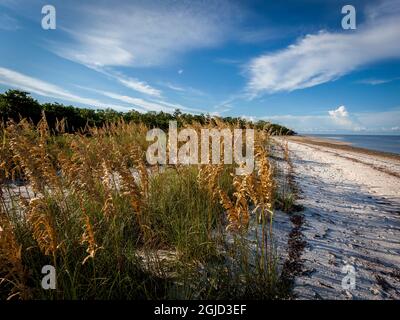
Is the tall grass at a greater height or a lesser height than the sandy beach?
greater

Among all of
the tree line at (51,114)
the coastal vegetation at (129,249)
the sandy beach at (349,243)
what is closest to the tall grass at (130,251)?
the coastal vegetation at (129,249)

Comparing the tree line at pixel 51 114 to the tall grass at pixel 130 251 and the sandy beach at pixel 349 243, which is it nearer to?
the sandy beach at pixel 349 243

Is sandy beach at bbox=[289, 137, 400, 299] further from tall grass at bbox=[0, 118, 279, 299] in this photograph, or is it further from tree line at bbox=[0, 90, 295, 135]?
tree line at bbox=[0, 90, 295, 135]

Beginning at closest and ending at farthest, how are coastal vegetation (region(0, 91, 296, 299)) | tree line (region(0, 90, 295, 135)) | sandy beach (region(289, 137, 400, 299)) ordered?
coastal vegetation (region(0, 91, 296, 299)), sandy beach (region(289, 137, 400, 299)), tree line (region(0, 90, 295, 135))

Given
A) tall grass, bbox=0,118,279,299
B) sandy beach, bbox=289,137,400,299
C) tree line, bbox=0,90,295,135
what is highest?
tree line, bbox=0,90,295,135

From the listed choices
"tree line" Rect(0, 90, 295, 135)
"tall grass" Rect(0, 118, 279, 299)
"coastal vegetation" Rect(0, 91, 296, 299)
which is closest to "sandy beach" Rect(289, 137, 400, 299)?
"coastal vegetation" Rect(0, 91, 296, 299)

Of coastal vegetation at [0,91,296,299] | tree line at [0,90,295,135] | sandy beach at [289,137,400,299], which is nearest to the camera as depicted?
coastal vegetation at [0,91,296,299]

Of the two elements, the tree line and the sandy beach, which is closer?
the sandy beach

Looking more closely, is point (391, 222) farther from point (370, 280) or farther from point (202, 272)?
point (202, 272)

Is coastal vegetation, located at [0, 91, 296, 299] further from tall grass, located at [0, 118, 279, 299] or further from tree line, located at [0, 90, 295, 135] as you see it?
tree line, located at [0, 90, 295, 135]

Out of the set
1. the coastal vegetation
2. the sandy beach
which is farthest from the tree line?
the coastal vegetation

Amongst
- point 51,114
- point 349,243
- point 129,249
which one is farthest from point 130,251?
point 51,114
